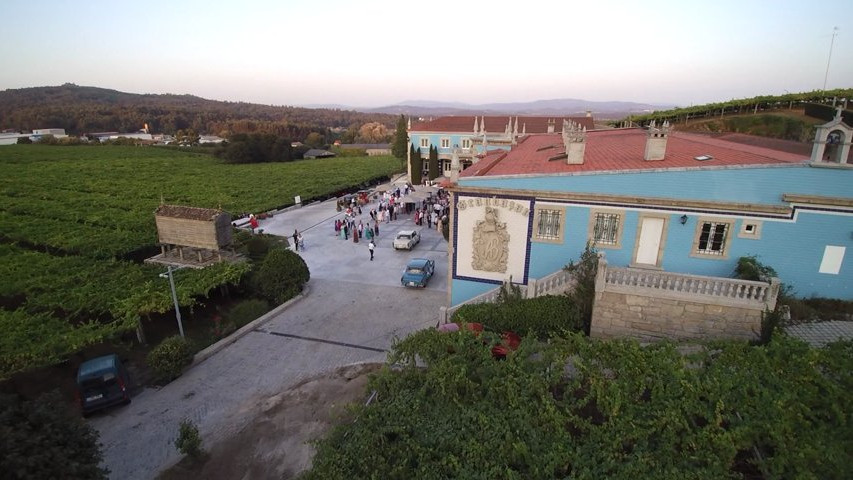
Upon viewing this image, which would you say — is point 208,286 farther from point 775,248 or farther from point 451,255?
point 775,248

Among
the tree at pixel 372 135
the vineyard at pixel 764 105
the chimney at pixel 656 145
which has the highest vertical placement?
the vineyard at pixel 764 105

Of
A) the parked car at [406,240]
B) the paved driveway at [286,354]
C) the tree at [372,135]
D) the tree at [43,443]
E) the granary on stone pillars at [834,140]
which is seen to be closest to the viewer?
the tree at [43,443]

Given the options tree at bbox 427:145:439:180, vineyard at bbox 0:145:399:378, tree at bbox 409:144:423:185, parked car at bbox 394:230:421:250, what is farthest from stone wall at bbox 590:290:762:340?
tree at bbox 409:144:423:185

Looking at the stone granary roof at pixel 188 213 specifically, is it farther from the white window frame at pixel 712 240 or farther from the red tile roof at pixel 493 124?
the red tile roof at pixel 493 124

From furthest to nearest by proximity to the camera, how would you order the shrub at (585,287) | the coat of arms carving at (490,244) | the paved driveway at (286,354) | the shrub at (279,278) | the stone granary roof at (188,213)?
the stone granary roof at (188,213) → the shrub at (279,278) → the coat of arms carving at (490,244) → the shrub at (585,287) → the paved driveway at (286,354)

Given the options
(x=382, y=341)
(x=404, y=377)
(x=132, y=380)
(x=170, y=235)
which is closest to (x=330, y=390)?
(x=382, y=341)

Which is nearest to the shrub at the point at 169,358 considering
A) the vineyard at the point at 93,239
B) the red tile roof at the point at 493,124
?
the vineyard at the point at 93,239
